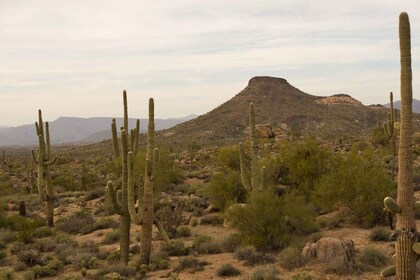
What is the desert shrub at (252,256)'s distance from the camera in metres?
11.3

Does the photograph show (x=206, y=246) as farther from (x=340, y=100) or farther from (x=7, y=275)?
(x=340, y=100)

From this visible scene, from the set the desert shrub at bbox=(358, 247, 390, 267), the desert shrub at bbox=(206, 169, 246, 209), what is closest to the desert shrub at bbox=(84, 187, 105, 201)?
the desert shrub at bbox=(206, 169, 246, 209)

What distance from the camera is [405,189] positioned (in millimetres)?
6688

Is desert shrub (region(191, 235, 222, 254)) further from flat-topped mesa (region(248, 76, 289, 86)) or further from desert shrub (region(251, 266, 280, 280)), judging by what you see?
flat-topped mesa (region(248, 76, 289, 86))

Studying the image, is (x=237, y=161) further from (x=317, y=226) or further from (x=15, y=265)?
(x=15, y=265)

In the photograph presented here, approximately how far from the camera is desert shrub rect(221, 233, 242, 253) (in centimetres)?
1291

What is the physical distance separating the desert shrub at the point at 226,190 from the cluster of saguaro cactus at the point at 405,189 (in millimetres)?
11125

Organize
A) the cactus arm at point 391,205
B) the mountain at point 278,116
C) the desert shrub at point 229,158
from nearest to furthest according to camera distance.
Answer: the cactus arm at point 391,205 → the desert shrub at point 229,158 → the mountain at point 278,116

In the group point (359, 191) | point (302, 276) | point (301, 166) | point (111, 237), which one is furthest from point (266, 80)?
point (302, 276)

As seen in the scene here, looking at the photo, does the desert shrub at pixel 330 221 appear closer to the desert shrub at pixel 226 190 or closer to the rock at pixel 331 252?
the rock at pixel 331 252

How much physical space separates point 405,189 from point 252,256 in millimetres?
5679

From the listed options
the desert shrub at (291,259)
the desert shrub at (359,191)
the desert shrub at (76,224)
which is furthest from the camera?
the desert shrub at (76,224)

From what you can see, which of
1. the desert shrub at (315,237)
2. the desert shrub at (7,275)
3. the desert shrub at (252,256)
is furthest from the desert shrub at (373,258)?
the desert shrub at (7,275)

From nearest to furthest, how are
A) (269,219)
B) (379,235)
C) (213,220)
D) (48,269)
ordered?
1. (48,269)
2. (379,235)
3. (269,219)
4. (213,220)
